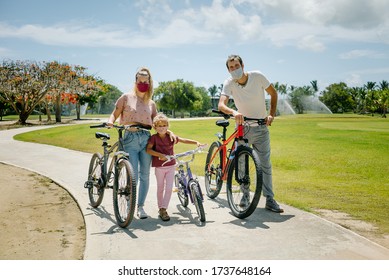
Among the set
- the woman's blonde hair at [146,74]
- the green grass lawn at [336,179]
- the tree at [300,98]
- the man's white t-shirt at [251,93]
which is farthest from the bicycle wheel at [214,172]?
the tree at [300,98]

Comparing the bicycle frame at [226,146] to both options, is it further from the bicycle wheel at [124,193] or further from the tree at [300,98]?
the tree at [300,98]

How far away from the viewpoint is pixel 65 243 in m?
4.29

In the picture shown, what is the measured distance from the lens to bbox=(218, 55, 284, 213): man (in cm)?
522

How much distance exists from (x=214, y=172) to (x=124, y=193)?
188cm

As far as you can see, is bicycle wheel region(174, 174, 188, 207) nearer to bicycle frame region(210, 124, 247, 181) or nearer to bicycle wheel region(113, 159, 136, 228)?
bicycle frame region(210, 124, 247, 181)

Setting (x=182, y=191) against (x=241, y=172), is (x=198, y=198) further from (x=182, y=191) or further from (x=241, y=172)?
(x=241, y=172)

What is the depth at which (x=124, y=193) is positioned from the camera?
4.63 metres

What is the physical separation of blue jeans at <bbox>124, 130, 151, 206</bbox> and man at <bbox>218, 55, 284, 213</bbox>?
48.9 inches

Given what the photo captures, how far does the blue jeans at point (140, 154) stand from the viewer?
16.4ft

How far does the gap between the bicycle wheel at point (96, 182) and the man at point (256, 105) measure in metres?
1.96

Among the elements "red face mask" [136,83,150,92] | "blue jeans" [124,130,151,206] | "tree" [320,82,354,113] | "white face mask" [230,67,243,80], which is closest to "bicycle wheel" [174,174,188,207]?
"blue jeans" [124,130,151,206]

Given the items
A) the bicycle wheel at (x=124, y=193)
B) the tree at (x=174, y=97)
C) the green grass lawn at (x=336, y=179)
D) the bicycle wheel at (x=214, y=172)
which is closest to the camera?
the bicycle wheel at (x=124, y=193)

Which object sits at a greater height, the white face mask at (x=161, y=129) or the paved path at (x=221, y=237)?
the white face mask at (x=161, y=129)

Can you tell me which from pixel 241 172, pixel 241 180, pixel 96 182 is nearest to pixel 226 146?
pixel 241 172
